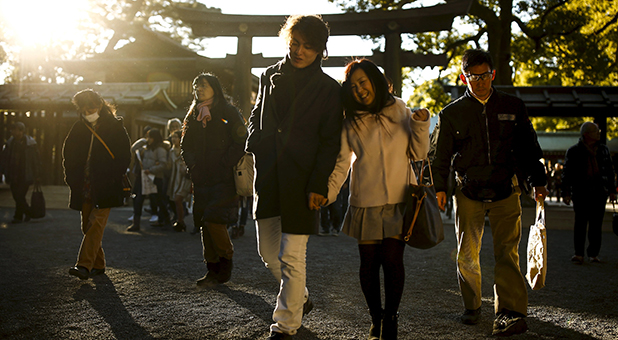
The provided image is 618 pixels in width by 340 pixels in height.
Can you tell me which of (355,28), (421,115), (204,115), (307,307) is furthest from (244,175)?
(355,28)

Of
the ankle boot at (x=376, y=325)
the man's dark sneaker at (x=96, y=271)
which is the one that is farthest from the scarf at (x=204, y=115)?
the ankle boot at (x=376, y=325)

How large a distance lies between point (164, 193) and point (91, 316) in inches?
228

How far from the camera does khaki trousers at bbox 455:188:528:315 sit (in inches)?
129

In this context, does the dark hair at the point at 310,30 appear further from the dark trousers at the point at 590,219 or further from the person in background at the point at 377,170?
the dark trousers at the point at 590,219

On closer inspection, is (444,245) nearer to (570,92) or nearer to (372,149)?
(372,149)

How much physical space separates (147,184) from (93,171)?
4.09m

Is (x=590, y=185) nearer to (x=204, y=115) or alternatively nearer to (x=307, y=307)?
(x=307, y=307)

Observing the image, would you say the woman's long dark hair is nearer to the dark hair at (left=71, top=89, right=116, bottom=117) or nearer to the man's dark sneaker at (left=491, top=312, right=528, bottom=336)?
the man's dark sneaker at (left=491, top=312, right=528, bottom=336)

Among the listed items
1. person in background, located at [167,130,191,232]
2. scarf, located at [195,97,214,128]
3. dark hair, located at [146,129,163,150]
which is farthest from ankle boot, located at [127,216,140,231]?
scarf, located at [195,97,214,128]

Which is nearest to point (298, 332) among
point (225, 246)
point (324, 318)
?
point (324, 318)

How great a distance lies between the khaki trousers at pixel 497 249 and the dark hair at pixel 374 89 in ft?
3.11

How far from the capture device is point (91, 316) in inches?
136

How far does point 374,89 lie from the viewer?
9.85 ft

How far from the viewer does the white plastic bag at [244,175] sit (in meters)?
4.40
